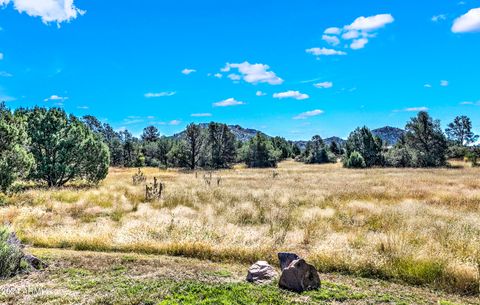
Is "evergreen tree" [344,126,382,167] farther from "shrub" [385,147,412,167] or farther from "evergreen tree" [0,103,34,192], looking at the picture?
"evergreen tree" [0,103,34,192]

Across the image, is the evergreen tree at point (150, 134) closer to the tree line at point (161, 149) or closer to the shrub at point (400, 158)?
the tree line at point (161, 149)

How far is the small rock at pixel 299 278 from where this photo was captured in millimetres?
6695

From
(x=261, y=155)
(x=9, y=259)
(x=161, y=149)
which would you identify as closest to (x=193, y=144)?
(x=261, y=155)

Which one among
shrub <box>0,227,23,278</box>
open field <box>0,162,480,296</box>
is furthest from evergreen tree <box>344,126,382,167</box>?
shrub <box>0,227,23,278</box>

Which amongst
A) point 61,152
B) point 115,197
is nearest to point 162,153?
point 61,152

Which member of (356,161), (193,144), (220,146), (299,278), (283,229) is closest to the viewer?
(299,278)

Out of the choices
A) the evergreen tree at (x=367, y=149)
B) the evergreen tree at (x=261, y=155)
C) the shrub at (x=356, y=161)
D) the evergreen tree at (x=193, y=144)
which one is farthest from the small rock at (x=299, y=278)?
the evergreen tree at (x=261, y=155)

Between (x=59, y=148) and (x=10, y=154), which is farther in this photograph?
(x=59, y=148)

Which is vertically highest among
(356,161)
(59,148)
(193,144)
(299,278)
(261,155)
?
(193,144)

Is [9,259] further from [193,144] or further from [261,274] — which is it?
[193,144]

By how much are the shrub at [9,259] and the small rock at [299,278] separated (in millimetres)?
6398

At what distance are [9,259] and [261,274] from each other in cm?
606

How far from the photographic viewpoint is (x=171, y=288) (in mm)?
6785

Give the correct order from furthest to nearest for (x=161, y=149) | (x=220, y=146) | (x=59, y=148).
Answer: (x=161, y=149) → (x=220, y=146) → (x=59, y=148)
